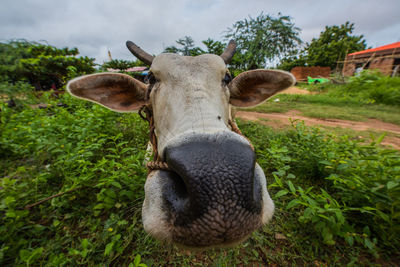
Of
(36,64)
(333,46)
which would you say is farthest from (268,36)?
(333,46)

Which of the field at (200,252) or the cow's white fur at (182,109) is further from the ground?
the cow's white fur at (182,109)

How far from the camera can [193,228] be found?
937 millimetres

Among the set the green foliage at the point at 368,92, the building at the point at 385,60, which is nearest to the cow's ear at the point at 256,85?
the green foliage at the point at 368,92

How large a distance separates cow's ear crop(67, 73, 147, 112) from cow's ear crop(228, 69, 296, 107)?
139cm

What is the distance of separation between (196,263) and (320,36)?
173ft

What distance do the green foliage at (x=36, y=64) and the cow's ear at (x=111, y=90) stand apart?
470 centimetres

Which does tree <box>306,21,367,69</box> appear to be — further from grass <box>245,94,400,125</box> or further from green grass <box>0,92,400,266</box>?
green grass <box>0,92,400,266</box>

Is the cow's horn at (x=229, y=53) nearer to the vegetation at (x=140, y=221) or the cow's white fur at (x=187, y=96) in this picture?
the cow's white fur at (x=187, y=96)

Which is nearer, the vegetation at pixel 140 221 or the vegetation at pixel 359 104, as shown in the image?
the vegetation at pixel 140 221

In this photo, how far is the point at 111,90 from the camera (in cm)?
227

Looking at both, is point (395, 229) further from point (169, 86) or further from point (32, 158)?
point (32, 158)

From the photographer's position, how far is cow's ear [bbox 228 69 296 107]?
2.22 metres

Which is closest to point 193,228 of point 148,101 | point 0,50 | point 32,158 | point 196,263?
point 196,263

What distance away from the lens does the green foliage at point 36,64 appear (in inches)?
228
